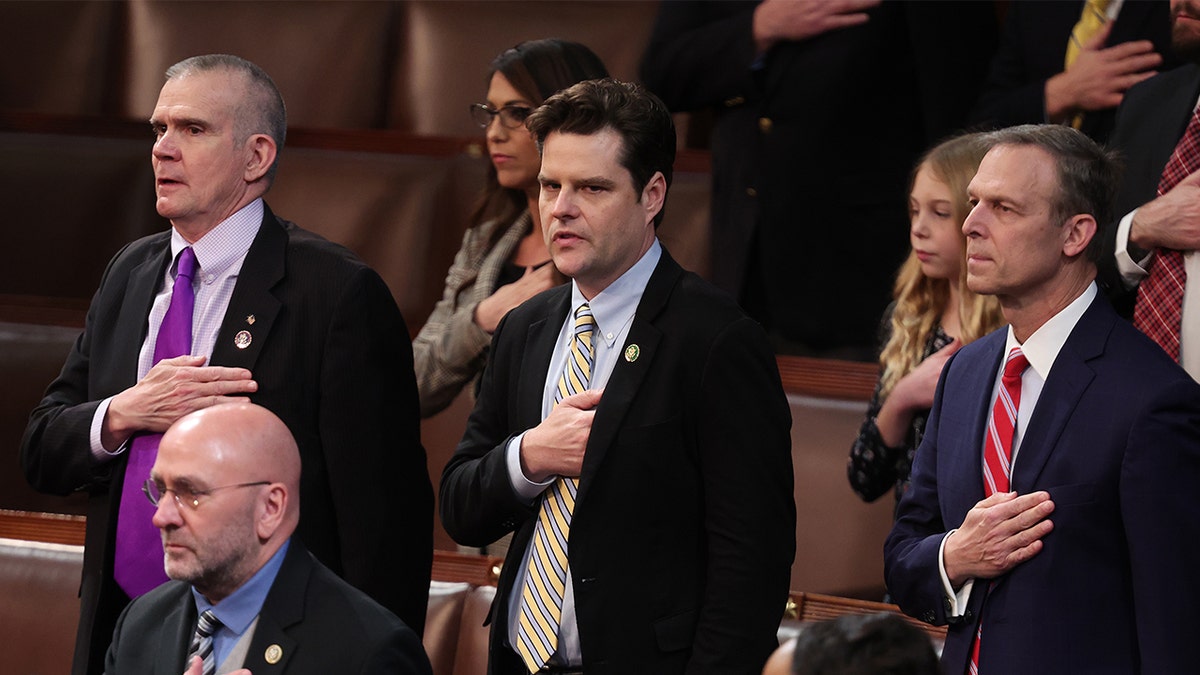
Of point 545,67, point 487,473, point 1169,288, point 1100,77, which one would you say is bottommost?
point 487,473

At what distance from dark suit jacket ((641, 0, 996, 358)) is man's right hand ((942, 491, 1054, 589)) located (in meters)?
1.74

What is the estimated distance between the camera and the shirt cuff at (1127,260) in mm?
2836

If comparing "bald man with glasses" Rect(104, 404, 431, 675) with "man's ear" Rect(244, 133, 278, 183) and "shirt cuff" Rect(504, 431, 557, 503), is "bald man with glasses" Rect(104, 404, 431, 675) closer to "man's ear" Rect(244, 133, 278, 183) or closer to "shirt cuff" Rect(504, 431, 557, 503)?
"shirt cuff" Rect(504, 431, 557, 503)

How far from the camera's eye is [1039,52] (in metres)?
3.79

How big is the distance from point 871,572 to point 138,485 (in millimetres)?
1782

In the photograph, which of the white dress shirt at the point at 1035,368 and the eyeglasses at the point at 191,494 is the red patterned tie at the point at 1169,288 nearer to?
the white dress shirt at the point at 1035,368

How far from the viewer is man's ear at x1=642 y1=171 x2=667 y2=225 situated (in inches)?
96.0

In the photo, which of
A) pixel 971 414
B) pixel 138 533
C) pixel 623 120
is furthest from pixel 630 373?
pixel 138 533

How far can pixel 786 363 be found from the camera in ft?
12.8

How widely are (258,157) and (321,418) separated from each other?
1.45 ft

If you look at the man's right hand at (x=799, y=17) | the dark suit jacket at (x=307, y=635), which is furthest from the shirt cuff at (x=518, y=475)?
the man's right hand at (x=799, y=17)

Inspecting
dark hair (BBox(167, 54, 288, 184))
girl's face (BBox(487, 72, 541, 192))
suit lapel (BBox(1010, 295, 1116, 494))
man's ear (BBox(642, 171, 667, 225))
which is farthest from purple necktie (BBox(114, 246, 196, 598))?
suit lapel (BBox(1010, 295, 1116, 494))

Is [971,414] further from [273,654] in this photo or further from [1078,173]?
[273,654]

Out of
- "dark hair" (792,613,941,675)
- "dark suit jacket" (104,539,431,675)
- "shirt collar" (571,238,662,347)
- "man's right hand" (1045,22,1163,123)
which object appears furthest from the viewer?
"man's right hand" (1045,22,1163,123)
